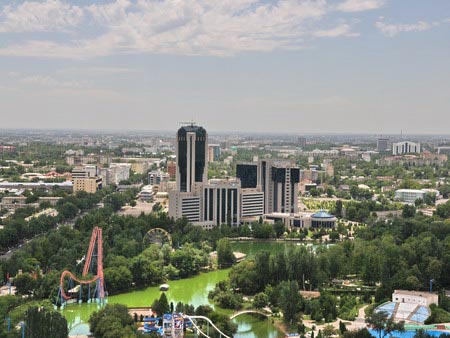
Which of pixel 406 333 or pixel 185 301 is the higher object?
pixel 406 333

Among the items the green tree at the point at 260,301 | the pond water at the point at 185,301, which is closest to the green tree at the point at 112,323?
the pond water at the point at 185,301

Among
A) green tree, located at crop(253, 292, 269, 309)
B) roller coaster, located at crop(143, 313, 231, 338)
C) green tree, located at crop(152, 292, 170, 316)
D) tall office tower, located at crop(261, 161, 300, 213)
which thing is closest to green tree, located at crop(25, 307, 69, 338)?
roller coaster, located at crop(143, 313, 231, 338)

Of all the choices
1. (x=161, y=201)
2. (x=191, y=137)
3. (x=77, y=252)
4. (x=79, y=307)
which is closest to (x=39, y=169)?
(x=161, y=201)

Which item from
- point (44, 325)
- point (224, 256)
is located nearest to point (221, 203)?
point (224, 256)

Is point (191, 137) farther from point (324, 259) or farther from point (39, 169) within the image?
point (39, 169)

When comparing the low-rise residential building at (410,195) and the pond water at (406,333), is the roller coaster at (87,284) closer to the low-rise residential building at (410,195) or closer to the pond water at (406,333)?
the pond water at (406,333)

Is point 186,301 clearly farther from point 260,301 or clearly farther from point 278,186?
point 278,186
